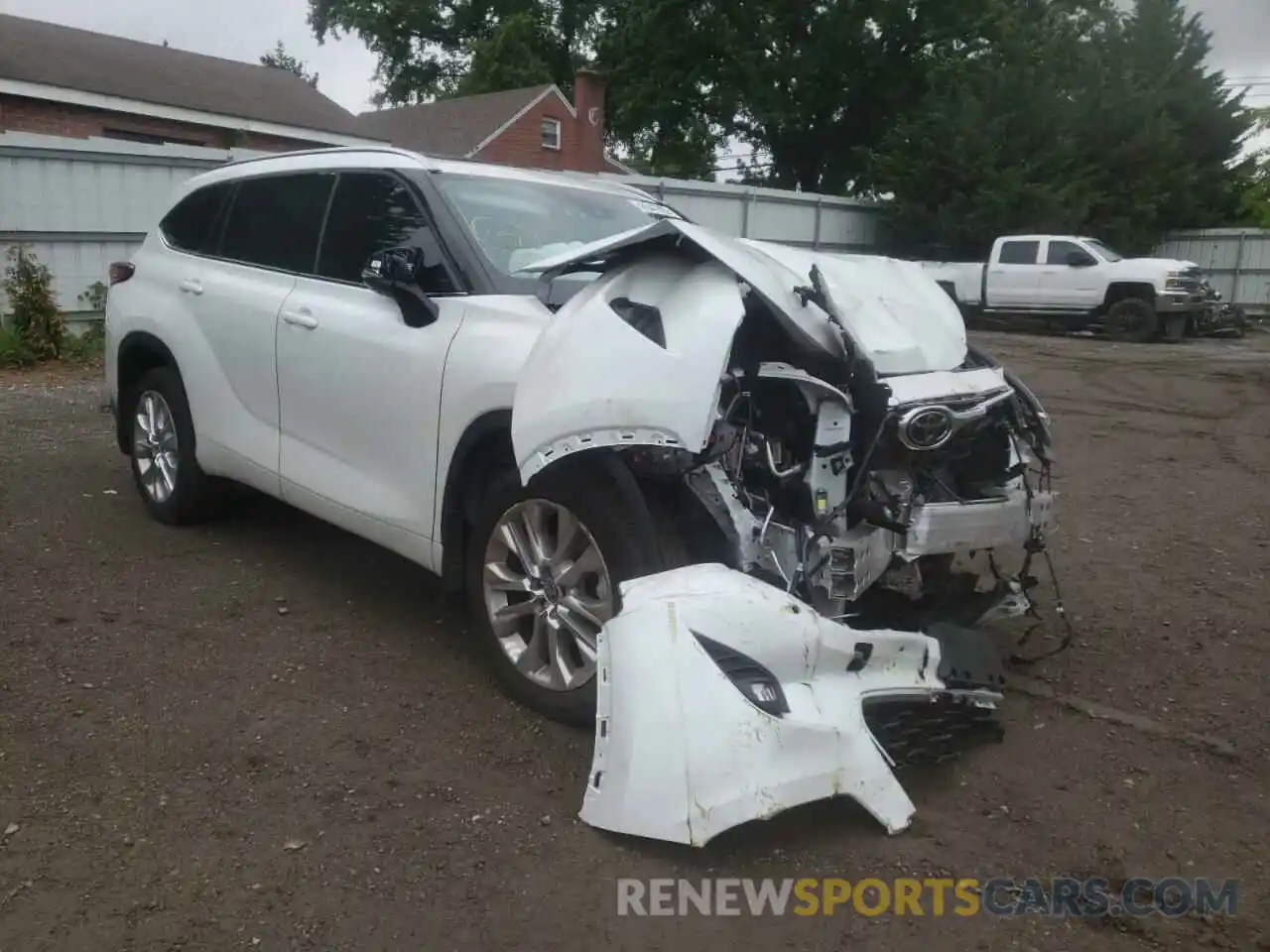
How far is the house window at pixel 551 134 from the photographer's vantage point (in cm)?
3344

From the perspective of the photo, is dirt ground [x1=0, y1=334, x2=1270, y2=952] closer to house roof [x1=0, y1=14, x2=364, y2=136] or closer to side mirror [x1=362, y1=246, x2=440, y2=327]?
side mirror [x1=362, y1=246, x2=440, y2=327]

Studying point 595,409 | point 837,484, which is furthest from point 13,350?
point 837,484

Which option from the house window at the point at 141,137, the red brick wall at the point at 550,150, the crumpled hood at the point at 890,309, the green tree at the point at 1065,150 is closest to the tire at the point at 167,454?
the crumpled hood at the point at 890,309

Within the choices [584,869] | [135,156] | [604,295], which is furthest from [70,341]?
[584,869]

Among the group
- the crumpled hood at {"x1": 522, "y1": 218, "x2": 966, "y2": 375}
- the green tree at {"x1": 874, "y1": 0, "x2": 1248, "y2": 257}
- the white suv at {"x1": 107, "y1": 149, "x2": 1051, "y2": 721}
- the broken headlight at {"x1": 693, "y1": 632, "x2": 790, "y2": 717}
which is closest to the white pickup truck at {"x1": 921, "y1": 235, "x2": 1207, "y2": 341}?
the green tree at {"x1": 874, "y1": 0, "x2": 1248, "y2": 257}

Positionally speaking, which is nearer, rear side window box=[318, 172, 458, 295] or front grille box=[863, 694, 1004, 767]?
front grille box=[863, 694, 1004, 767]

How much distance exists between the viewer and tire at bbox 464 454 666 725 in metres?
3.37

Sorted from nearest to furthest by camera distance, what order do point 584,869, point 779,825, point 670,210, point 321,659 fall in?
point 584,869
point 779,825
point 321,659
point 670,210

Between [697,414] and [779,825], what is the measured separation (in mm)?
1175

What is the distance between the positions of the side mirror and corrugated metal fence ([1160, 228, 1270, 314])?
26.2 meters

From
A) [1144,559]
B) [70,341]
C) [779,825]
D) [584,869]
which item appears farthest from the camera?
[70,341]

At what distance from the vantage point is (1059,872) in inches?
116

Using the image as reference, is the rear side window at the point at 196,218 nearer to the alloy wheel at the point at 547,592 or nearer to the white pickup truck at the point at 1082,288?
the alloy wheel at the point at 547,592

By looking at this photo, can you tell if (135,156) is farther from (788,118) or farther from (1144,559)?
(788,118)
